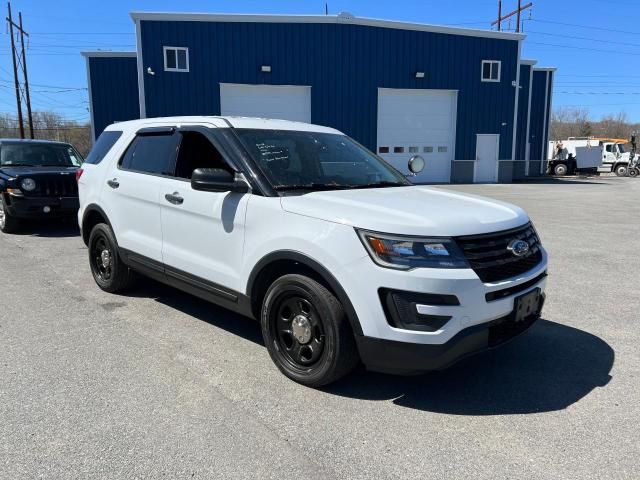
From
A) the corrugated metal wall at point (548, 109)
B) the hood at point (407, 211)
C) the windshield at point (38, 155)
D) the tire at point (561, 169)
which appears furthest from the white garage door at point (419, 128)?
the hood at point (407, 211)

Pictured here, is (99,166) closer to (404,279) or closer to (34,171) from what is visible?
(404,279)

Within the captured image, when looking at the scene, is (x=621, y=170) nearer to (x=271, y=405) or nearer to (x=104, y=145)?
(x=104, y=145)

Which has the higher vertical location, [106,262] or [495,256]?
[495,256]

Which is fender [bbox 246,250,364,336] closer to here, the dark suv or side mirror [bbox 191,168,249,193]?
side mirror [bbox 191,168,249,193]

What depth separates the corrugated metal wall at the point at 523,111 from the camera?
30938mm

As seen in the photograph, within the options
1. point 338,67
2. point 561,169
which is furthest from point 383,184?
point 561,169

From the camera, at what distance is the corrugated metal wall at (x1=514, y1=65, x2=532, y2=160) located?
30.9 m

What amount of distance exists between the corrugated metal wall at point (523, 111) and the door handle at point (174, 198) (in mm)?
31029

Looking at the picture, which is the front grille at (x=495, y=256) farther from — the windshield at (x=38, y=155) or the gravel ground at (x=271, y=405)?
the windshield at (x=38, y=155)

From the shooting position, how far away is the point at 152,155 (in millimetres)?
4793

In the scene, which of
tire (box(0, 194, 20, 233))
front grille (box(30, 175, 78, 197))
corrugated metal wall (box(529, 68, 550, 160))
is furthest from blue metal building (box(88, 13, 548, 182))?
front grille (box(30, 175, 78, 197))

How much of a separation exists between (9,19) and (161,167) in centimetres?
4183

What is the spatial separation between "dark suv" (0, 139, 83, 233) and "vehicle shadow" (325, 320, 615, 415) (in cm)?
782

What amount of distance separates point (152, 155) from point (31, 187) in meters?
5.66
